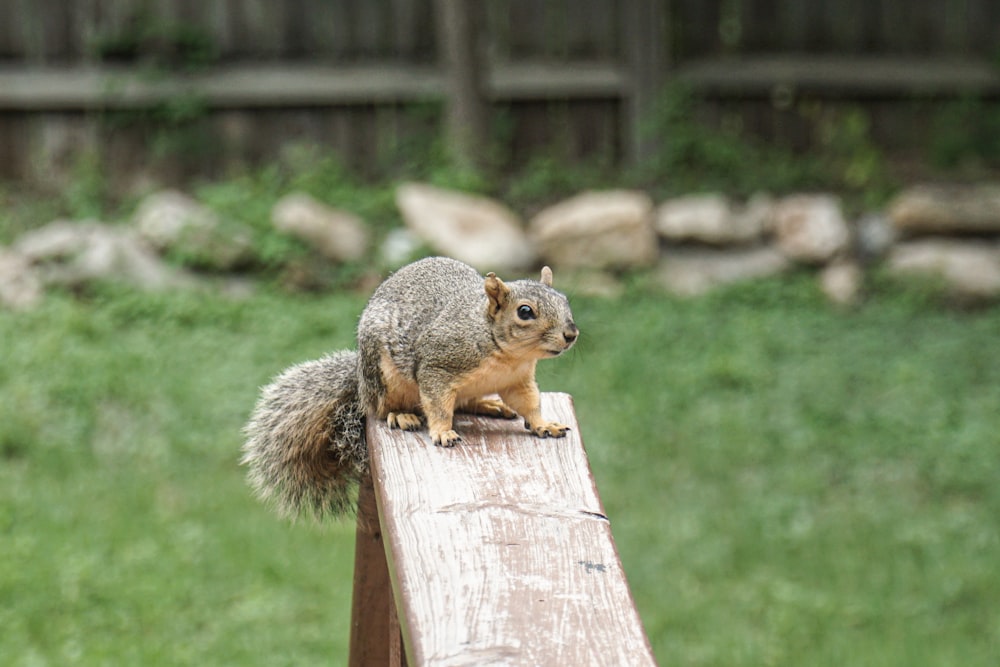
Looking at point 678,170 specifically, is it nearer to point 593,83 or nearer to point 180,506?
point 593,83

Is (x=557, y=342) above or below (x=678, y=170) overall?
above

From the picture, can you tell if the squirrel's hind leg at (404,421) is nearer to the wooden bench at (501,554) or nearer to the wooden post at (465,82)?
the wooden bench at (501,554)

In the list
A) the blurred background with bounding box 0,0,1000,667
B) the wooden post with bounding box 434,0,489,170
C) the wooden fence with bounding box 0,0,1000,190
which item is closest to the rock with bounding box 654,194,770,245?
the blurred background with bounding box 0,0,1000,667

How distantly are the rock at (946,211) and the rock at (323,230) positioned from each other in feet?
9.40

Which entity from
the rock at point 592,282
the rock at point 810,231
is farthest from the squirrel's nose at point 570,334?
the rock at point 810,231

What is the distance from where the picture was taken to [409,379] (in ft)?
6.60

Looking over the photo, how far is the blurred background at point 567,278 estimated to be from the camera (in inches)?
156

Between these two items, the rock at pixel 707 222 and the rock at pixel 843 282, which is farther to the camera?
the rock at pixel 707 222

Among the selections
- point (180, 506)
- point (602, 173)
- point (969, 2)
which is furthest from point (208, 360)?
point (969, 2)

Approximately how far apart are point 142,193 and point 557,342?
585 cm

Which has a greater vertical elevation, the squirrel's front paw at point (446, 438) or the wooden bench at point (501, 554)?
the wooden bench at point (501, 554)

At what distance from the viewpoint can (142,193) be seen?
7.23 m

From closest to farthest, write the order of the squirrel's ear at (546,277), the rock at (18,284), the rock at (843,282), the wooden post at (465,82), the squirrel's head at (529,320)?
the squirrel's head at (529,320) < the squirrel's ear at (546,277) < the rock at (18,284) < the rock at (843,282) < the wooden post at (465,82)

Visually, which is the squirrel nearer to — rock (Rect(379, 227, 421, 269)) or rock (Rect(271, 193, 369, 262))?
rock (Rect(379, 227, 421, 269))
